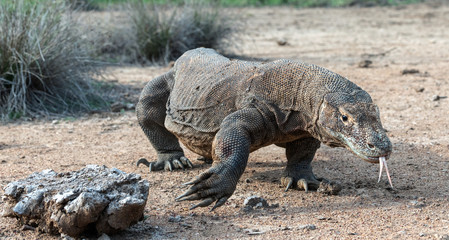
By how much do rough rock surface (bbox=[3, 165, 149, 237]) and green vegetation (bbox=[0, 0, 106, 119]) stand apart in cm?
372

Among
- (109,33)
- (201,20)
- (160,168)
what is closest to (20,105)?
(160,168)

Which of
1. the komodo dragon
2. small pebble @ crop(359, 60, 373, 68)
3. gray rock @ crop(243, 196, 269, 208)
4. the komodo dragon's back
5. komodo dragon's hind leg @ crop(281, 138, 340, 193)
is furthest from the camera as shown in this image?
small pebble @ crop(359, 60, 373, 68)

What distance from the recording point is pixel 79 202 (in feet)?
11.2

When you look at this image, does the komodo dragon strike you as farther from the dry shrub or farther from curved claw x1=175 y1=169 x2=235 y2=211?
the dry shrub

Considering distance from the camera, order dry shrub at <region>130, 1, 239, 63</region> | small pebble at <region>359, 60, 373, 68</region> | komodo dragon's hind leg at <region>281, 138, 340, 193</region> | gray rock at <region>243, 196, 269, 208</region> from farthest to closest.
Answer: dry shrub at <region>130, 1, 239, 63</region> < small pebble at <region>359, 60, 373, 68</region> < komodo dragon's hind leg at <region>281, 138, 340, 193</region> < gray rock at <region>243, 196, 269, 208</region>

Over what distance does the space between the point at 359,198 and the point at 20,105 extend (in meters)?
4.50

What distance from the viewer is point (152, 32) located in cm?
1062

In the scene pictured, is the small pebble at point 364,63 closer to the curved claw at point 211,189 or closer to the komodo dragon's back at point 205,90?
the komodo dragon's back at point 205,90

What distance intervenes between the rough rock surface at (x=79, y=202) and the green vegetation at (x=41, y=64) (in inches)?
147

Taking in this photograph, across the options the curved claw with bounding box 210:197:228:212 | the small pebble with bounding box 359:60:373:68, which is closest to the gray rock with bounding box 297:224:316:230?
the curved claw with bounding box 210:197:228:212

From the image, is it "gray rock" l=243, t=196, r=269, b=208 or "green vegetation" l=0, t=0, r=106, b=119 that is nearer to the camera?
"gray rock" l=243, t=196, r=269, b=208

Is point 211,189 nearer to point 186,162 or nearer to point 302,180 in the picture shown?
point 302,180

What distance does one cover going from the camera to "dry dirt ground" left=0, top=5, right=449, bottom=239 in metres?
3.85

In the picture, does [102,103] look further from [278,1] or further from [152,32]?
[278,1]
